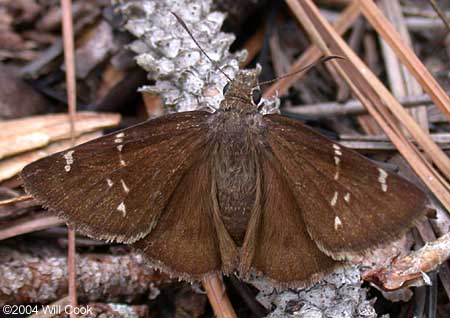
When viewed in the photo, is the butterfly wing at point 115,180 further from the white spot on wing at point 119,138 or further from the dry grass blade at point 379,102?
the dry grass blade at point 379,102

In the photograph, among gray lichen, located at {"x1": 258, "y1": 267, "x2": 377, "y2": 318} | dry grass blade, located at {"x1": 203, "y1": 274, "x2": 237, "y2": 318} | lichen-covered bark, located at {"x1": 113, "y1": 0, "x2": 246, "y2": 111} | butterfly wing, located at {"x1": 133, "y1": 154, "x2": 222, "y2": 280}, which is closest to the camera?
gray lichen, located at {"x1": 258, "y1": 267, "x2": 377, "y2": 318}

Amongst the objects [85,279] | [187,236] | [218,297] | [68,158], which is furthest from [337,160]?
[85,279]

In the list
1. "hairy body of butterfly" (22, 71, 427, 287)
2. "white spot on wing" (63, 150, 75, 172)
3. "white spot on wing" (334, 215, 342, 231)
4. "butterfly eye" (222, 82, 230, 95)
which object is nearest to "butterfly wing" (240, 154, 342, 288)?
"hairy body of butterfly" (22, 71, 427, 287)

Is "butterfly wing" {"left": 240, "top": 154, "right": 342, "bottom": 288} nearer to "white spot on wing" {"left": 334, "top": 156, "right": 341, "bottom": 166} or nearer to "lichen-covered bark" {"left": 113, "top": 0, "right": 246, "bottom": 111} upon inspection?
"white spot on wing" {"left": 334, "top": 156, "right": 341, "bottom": 166}

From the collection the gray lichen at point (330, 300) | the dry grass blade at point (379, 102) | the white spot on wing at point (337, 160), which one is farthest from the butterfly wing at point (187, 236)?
the dry grass blade at point (379, 102)

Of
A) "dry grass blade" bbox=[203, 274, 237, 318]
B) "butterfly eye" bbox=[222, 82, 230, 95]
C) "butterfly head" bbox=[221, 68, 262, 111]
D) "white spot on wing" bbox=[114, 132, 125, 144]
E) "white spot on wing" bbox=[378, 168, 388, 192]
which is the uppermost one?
"butterfly eye" bbox=[222, 82, 230, 95]

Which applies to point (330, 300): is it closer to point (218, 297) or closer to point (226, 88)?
point (218, 297)
